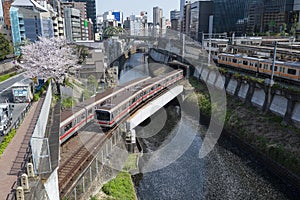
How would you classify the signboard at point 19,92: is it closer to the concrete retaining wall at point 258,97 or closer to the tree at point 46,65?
the tree at point 46,65

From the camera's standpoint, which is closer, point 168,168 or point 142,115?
point 168,168

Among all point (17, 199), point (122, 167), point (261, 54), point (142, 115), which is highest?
point (261, 54)

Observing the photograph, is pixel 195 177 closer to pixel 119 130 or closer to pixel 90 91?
pixel 119 130

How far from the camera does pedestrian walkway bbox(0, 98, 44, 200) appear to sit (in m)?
8.62

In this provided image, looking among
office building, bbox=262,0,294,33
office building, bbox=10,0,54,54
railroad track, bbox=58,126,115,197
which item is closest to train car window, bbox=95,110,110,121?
railroad track, bbox=58,126,115,197

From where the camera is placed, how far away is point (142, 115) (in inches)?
871

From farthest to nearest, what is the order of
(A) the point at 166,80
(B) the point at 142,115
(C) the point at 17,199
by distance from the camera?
(A) the point at 166,80, (B) the point at 142,115, (C) the point at 17,199

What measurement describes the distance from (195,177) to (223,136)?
25.0ft

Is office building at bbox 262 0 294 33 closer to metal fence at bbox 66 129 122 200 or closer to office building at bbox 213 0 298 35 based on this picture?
office building at bbox 213 0 298 35

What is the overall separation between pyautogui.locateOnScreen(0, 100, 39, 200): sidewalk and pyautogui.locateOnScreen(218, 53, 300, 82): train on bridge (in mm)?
21104

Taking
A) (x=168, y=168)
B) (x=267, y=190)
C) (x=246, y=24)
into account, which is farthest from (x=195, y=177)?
(x=246, y=24)

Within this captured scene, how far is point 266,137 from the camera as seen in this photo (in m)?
20.0

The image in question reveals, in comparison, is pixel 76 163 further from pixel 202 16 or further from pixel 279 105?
pixel 202 16

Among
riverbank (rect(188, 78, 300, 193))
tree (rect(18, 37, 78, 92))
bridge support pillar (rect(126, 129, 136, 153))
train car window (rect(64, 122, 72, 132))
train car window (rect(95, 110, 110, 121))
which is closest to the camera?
train car window (rect(64, 122, 72, 132))
